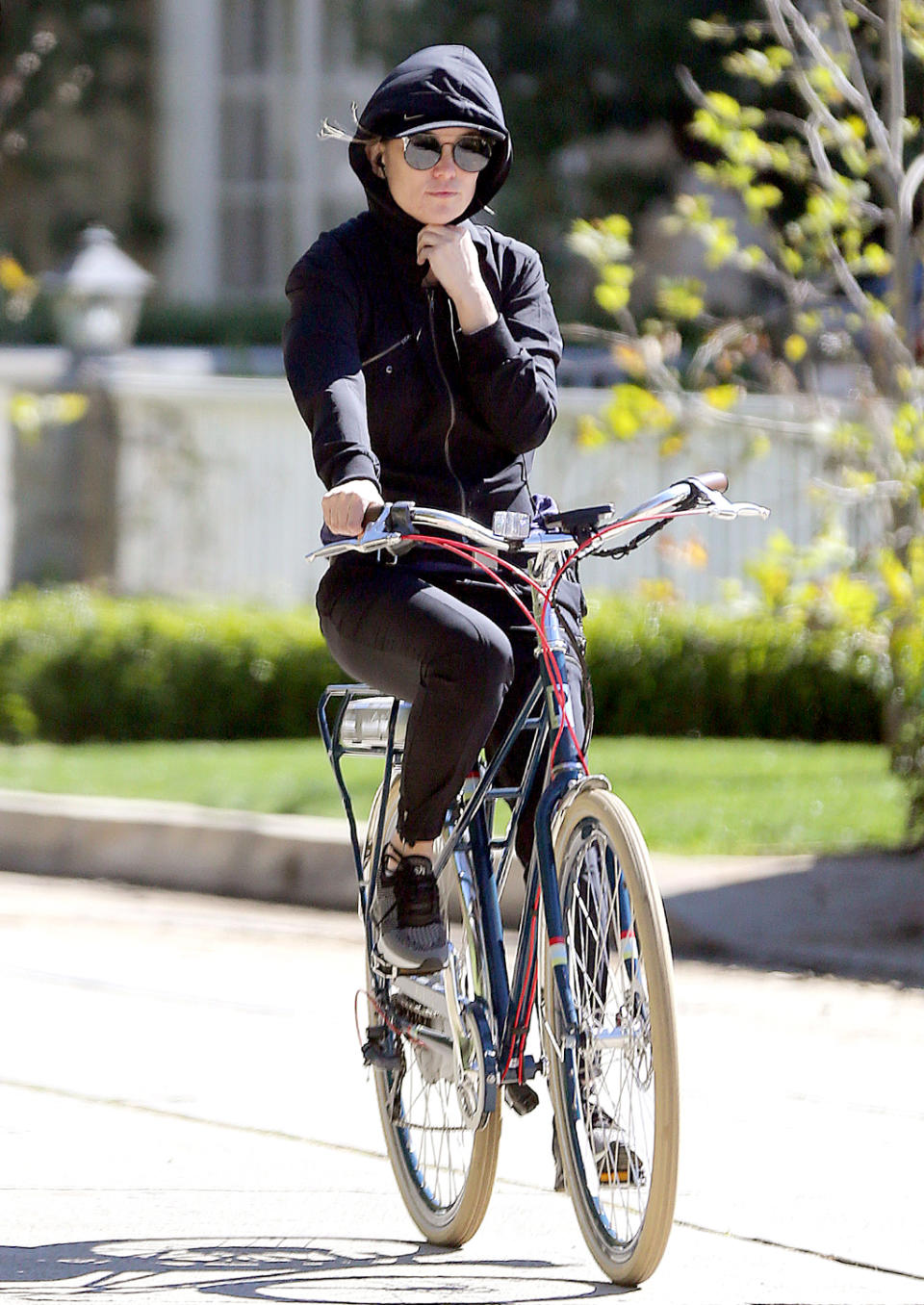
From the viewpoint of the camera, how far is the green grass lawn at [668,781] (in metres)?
8.88

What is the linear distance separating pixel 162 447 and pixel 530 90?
636 centimetres

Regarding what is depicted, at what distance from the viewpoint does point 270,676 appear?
12.8 meters

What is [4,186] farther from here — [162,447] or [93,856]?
[93,856]

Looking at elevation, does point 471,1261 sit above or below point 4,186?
below

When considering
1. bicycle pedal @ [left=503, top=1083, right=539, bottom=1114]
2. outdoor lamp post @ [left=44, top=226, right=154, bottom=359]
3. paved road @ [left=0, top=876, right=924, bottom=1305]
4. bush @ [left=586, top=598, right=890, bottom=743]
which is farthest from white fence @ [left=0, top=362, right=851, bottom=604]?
bicycle pedal @ [left=503, top=1083, right=539, bottom=1114]

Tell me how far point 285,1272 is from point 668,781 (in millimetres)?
6160

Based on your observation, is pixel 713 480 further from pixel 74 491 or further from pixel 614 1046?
pixel 74 491

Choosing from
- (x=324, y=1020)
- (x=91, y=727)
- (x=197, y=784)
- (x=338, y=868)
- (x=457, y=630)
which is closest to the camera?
(x=457, y=630)

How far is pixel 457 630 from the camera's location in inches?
151

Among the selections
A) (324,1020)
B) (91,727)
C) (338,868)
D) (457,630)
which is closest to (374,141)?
(457,630)

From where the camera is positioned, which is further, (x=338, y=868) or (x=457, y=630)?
(x=338, y=868)

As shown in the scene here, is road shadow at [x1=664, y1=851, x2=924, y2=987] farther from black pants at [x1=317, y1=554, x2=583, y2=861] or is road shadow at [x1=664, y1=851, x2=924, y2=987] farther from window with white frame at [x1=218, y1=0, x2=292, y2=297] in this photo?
window with white frame at [x1=218, y1=0, x2=292, y2=297]

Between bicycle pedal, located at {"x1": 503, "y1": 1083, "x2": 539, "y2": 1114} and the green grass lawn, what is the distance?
4635mm

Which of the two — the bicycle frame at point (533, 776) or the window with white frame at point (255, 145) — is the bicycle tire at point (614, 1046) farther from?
the window with white frame at point (255, 145)
